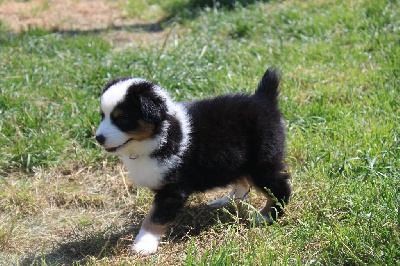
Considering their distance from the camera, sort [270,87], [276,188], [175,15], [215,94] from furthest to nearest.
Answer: [175,15]
[215,94]
[270,87]
[276,188]

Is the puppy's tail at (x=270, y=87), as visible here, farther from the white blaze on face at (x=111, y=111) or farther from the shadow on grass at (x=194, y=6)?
the shadow on grass at (x=194, y=6)

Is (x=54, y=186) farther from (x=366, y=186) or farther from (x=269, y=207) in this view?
(x=366, y=186)

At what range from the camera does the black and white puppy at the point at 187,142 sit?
338 centimetres

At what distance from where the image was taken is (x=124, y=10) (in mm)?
8836

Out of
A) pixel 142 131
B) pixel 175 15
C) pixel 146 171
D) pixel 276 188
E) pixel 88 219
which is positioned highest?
pixel 142 131

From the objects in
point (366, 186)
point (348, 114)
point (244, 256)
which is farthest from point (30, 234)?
point (348, 114)

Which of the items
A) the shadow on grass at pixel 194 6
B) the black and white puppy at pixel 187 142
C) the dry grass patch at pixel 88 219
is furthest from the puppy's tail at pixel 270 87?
the shadow on grass at pixel 194 6

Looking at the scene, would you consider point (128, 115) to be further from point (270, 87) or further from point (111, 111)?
point (270, 87)

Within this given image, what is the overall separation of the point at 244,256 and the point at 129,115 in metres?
1.13

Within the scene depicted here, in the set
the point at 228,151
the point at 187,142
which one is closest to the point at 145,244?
the point at 187,142

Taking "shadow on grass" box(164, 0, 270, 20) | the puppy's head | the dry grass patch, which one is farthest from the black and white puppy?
"shadow on grass" box(164, 0, 270, 20)

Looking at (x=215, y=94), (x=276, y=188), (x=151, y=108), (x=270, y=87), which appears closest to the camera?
(x=151, y=108)

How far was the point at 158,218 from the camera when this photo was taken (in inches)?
137

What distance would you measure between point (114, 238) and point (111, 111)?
1.00m
